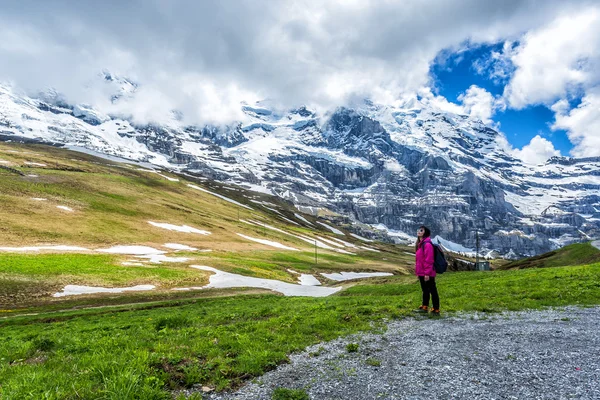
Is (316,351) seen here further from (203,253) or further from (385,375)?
(203,253)

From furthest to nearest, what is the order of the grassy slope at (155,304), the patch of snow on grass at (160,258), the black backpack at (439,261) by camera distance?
the patch of snow on grass at (160,258), the black backpack at (439,261), the grassy slope at (155,304)

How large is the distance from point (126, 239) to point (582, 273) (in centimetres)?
8518

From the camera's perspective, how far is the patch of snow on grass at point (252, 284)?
58.8 meters

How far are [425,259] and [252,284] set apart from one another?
4843 cm

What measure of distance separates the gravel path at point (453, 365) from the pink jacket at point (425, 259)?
3077 millimetres

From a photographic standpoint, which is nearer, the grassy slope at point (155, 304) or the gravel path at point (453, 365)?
the gravel path at point (453, 365)

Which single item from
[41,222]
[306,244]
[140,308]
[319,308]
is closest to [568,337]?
[319,308]

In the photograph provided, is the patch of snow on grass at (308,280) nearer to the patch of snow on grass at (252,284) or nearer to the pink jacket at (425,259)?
the patch of snow on grass at (252,284)

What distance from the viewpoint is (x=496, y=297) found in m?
22.7

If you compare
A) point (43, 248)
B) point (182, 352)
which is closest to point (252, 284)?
point (43, 248)

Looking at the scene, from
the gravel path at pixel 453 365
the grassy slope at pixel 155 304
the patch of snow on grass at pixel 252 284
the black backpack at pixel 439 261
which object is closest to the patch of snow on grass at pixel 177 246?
the grassy slope at pixel 155 304

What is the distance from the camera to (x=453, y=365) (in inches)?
416

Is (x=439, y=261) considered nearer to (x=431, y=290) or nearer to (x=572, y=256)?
(x=431, y=290)

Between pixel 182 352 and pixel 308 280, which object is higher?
pixel 182 352
